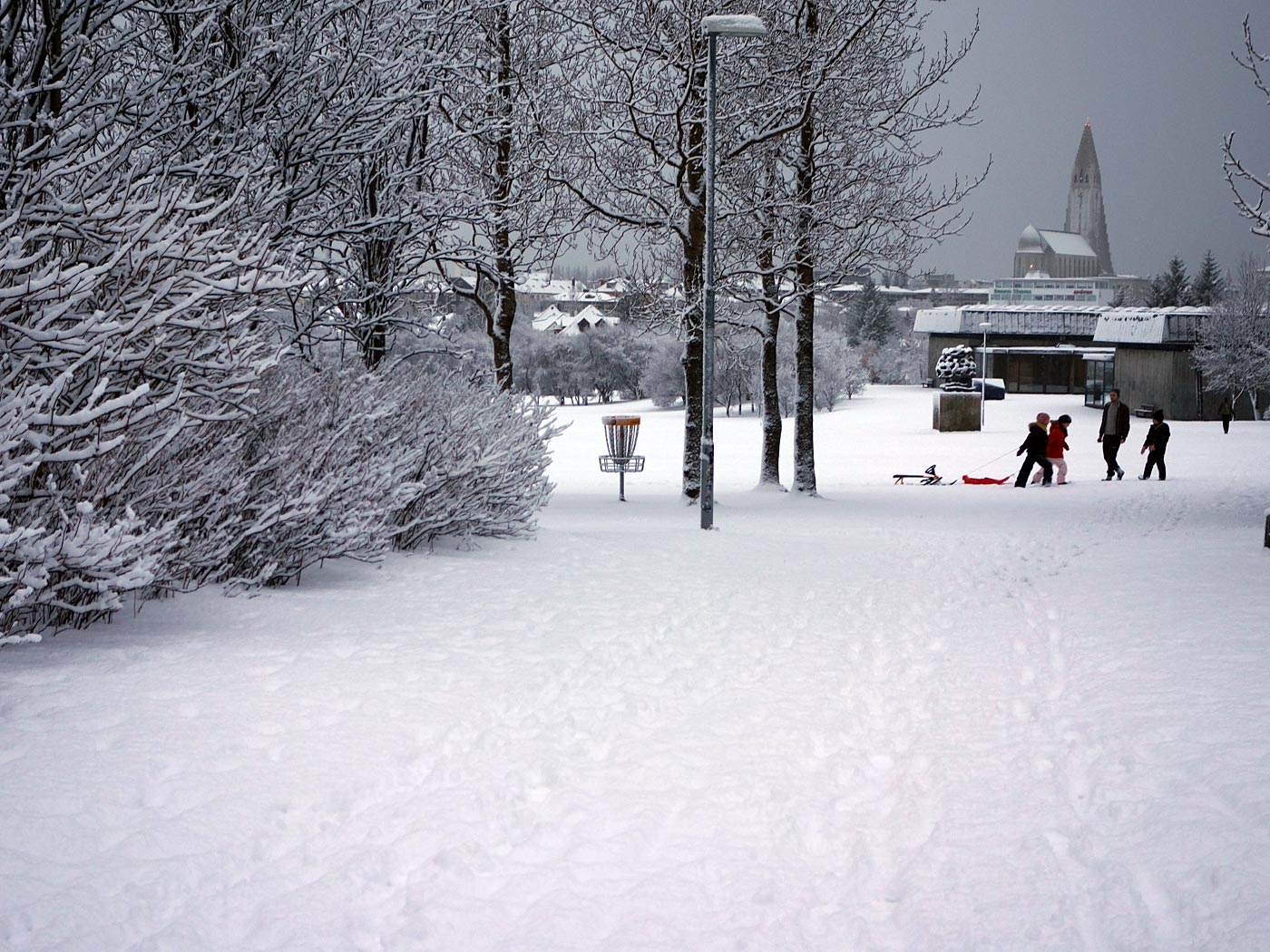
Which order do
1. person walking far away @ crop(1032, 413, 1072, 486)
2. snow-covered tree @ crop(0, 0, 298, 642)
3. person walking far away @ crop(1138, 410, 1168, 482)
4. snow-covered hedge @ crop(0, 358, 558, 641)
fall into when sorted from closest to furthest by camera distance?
snow-covered tree @ crop(0, 0, 298, 642) < snow-covered hedge @ crop(0, 358, 558, 641) < person walking far away @ crop(1138, 410, 1168, 482) < person walking far away @ crop(1032, 413, 1072, 486)

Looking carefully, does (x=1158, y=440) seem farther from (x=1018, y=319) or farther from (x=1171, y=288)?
(x=1171, y=288)

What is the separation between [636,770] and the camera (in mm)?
5129

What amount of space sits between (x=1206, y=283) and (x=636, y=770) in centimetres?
9409

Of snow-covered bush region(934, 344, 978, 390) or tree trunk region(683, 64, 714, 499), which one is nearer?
tree trunk region(683, 64, 714, 499)

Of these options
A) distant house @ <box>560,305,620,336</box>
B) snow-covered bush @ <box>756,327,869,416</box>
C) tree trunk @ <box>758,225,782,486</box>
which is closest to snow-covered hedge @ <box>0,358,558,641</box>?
tree trunk @ <box>758,225,782,486</box>

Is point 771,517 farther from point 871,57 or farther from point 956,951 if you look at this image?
point 956,951

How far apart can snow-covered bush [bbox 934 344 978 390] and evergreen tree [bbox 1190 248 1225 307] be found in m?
39.5

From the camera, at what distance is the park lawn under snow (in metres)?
3.70

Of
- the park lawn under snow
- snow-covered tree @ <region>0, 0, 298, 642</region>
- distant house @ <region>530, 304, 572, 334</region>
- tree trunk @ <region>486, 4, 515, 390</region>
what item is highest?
distant house @ <region>530, 304, 572, 334</region>

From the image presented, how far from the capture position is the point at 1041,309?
7550 centimetres

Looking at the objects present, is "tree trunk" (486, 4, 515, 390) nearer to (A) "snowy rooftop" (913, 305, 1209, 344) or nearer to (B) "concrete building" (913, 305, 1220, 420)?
(B) "concrete building" (913, 305, 1220, 420)

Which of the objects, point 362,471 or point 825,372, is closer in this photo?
point 362,471

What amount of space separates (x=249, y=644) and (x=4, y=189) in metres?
3.07

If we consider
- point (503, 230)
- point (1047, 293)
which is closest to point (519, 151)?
point (503, 230)
